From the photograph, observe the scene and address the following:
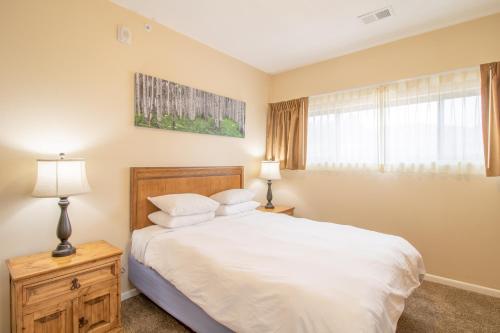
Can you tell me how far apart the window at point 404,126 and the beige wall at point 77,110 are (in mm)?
1912

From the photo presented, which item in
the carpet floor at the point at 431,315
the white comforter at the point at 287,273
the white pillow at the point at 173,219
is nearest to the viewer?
the white comforter at the point at 287,273

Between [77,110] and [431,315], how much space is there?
136 inches

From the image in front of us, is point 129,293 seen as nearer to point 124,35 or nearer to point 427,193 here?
point 124,35

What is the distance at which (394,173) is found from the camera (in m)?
2.94

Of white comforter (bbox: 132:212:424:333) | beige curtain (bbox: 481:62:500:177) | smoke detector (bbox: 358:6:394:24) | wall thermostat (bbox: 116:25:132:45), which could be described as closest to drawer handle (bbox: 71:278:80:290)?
white comforter (bbox: 132:212:424:333)

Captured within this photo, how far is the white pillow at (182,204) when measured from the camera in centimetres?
230

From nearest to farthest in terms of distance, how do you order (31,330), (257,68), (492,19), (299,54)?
1. (31,330)
2. (492,19)
3. (299,54)
4. (257,68)

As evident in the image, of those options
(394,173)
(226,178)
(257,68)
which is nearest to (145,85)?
→ (226,178)

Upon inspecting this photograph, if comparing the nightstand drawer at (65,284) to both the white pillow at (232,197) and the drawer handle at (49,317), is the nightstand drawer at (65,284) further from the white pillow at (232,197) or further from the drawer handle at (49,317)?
the white pillow at (232,197)

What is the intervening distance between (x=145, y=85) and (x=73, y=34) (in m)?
0.65

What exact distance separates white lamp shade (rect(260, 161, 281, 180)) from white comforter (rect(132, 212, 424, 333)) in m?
1.27

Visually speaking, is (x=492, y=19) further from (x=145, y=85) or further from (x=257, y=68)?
(x=145, y=85)

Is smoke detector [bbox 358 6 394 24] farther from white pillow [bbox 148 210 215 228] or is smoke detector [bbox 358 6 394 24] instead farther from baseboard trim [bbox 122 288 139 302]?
baseboard trim [bbox 122 288 139 302]

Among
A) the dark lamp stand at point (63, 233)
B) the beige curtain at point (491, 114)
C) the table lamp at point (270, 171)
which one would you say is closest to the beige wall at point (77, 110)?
the dark lamp stand at point (63, 233)
